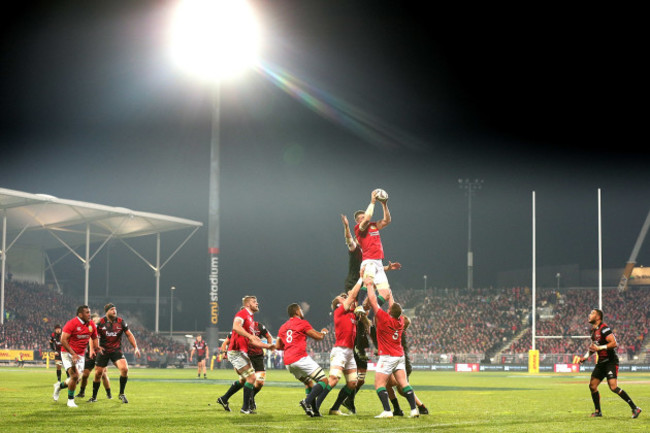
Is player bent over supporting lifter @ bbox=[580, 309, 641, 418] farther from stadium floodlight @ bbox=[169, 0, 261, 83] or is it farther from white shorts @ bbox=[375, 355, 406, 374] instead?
stadium floodlight @ bbox=[169, 0, 261, 83]

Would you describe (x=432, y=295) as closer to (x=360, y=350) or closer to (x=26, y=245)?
(x=26, y=245)

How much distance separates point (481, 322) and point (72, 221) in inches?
1471

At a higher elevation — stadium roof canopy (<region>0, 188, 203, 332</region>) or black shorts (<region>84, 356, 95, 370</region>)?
stadium roof canopy (<region>0, 188, 203, 332</region>)

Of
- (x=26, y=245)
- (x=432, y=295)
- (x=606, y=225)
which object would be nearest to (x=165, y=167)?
(x=26, y=245)

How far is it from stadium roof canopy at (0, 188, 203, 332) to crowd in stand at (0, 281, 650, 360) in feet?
19.6

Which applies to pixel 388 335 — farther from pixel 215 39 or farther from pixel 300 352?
pixel 215 39

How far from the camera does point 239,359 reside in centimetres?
1777

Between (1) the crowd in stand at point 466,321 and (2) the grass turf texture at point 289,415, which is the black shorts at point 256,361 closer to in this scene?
(2) the grass turf texture at point 289,415

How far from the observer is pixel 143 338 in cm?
7225

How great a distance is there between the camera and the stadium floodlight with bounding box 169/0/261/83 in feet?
156

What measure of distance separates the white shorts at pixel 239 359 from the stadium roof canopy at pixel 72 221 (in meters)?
41.9

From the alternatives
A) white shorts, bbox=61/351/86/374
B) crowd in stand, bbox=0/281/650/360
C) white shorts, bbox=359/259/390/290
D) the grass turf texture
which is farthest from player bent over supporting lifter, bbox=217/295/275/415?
crowd in stand, bbox=0/281/650/360

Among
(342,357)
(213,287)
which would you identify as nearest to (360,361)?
(342,357)

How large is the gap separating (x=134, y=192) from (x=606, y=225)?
54.5m
